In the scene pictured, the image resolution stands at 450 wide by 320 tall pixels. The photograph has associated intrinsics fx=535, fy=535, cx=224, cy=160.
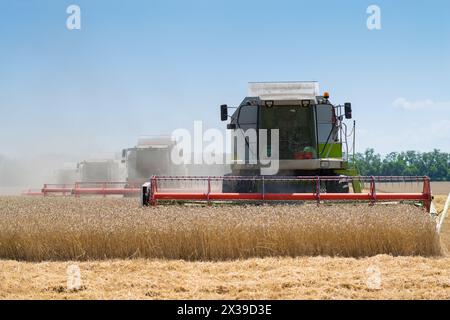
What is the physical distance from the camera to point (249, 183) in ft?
30.1

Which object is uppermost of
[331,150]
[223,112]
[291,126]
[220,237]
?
[223,112]

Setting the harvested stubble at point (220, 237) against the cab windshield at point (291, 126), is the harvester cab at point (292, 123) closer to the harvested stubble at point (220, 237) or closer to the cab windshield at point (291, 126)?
the cab windshield at point (291, 126)

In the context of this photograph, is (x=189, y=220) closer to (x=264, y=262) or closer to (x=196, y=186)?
(x=264, y=262)

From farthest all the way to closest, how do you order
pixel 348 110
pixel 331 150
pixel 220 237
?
pixel 331 150
pixel 348 110
pixel 220 237

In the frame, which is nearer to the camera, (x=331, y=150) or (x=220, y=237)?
(x=220, y=237)

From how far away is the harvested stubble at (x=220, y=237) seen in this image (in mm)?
6539

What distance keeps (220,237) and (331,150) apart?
3730 millimetres

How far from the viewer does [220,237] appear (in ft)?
21.5

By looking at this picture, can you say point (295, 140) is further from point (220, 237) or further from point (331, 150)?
point (220, 237)

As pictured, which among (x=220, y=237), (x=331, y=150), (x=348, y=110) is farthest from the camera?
(x=331, y=150)

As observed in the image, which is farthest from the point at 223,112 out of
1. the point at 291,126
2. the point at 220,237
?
the point at 220,237
